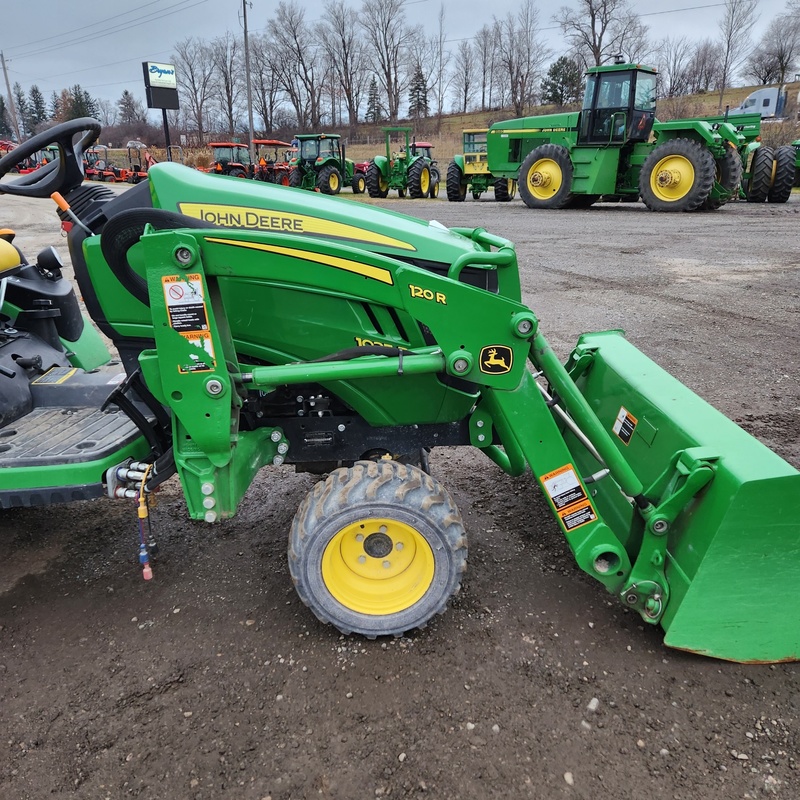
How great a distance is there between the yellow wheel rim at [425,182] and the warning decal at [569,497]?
20307 millimetres

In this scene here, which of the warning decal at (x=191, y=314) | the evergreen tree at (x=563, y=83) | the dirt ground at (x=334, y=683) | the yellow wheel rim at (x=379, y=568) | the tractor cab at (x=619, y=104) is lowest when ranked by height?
the dirt ground at (x=334, y=683)

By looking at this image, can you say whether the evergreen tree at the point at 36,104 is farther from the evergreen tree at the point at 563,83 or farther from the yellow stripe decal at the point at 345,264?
the yellow stripe decal at the point at 345,264

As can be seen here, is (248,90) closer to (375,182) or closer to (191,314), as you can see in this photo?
(375,182)

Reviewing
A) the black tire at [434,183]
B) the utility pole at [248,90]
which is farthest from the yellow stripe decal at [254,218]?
the utility pole at [248,90]

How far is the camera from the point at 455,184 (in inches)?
784

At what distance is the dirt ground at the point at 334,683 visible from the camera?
1.91 m

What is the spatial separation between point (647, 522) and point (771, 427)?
2.34m

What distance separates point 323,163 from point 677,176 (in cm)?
1325

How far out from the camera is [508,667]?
2.30 m

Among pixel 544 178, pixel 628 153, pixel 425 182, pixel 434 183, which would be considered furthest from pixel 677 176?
pixel 425 182

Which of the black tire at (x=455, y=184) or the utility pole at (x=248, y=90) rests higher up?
the utility pole at (x=248, y=90)

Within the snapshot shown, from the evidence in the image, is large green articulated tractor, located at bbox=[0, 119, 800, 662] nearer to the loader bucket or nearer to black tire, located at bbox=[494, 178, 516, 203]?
the loader bucket

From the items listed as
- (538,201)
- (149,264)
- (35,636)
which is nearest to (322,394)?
(149,264)

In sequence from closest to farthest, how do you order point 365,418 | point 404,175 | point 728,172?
1. point 365,418
2. point 728,172
3. point 404,175
